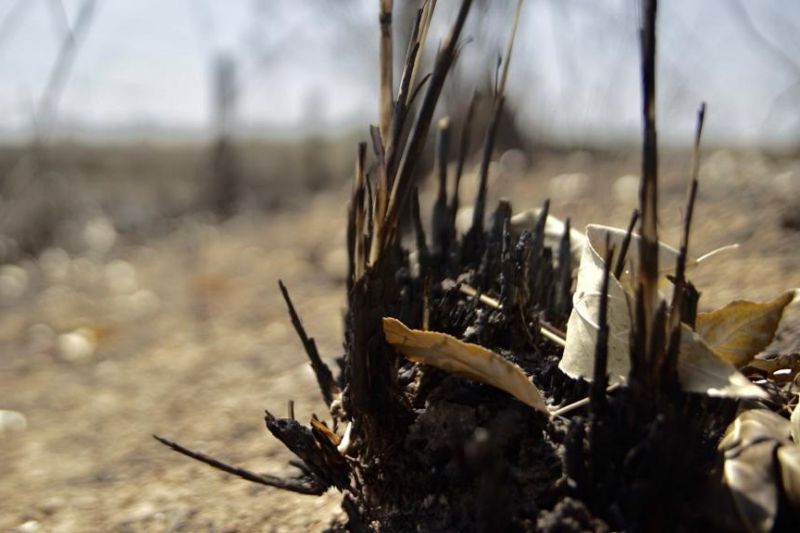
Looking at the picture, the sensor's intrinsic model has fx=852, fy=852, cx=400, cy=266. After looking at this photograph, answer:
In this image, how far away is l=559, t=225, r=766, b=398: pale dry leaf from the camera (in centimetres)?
88

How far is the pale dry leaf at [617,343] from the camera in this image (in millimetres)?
877

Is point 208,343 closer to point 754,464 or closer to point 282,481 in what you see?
point 282,481

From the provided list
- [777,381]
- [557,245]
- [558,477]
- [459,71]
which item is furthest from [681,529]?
[459,71]

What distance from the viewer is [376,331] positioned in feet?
3.34

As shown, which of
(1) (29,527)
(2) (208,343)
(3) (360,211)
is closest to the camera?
(3) (360,211)

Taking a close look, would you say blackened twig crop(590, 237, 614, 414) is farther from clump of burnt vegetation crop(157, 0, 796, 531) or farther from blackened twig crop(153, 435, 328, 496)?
blackened twig crop(153, 435, 328, 496)

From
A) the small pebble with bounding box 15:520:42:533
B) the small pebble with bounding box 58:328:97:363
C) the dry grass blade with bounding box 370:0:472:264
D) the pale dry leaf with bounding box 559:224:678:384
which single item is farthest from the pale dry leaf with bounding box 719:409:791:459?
the small pebble with bounding box 58:328:97:363

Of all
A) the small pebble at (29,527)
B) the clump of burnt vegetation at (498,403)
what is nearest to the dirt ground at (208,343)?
the small pebble at (29,527)

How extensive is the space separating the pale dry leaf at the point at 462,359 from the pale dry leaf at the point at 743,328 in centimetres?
27

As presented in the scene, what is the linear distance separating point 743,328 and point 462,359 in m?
0.39

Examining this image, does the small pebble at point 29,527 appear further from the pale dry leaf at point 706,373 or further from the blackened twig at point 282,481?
the pale dry leaf at point 706,373

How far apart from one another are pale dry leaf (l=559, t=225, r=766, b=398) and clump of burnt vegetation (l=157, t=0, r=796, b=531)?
0.03m

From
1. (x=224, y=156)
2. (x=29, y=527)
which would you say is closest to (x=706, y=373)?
(x=29, y=527)

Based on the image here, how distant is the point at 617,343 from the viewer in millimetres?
969
